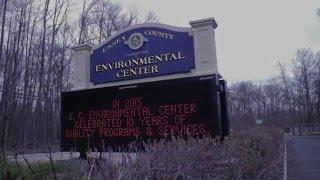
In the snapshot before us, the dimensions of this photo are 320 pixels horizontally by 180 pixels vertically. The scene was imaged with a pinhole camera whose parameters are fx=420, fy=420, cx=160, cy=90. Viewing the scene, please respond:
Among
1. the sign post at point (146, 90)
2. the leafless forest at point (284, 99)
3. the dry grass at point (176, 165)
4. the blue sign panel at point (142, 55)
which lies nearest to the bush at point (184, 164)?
the dry grass at point (176, 165)

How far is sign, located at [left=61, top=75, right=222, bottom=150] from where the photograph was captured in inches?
430

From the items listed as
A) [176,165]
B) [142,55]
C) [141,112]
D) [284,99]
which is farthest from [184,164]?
[284,99]

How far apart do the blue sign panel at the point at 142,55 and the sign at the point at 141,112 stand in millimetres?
1380

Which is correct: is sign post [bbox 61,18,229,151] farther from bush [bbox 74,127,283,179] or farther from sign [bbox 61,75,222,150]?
bush [bbox 74,127,283,179]

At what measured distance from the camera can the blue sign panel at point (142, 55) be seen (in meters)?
13.0

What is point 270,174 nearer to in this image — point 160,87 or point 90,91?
point 160,87

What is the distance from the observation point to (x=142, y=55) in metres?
13.6

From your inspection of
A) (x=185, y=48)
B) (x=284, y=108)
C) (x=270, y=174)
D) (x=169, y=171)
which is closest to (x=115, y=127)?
(x=185, y=48)

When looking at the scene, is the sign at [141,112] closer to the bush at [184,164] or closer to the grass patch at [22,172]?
the bush at [184,164]

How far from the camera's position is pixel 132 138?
38.6 ft

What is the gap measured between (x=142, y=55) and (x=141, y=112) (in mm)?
2507

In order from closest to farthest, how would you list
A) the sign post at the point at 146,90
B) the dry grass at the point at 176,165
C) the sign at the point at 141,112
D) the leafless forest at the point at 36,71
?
the dry grass at the point at 176,165
the sign at the point at 141,112
the sign post at the point at 146,90
the leafless forest at the point at 36,71

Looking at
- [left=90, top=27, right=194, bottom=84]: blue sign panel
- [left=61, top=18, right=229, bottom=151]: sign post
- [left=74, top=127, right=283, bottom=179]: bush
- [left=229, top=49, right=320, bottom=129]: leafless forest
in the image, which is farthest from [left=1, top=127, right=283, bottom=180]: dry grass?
[left=229, top=49, right=320, bottom=129]: leafless forest

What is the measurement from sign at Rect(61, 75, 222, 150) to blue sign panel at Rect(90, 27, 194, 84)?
4.53 feet
